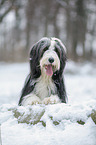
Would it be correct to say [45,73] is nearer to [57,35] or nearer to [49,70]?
[49,70]

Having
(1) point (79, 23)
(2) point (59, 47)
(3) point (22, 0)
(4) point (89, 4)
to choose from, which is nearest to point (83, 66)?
(1) point (79, 23)

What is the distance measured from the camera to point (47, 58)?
2723 mm

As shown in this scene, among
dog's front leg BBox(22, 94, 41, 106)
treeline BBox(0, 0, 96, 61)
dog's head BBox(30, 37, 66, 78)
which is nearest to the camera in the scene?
dog's front leg BBox(22, 94, 41, 106)

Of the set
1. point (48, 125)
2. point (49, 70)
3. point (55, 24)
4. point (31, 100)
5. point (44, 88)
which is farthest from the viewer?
point (55, 24)

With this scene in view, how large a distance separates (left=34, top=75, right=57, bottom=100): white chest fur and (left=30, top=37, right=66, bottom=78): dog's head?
0.34 ft

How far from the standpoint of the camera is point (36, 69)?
9.64 feet

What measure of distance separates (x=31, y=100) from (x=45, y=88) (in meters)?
0.33

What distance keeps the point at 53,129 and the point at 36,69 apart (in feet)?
3.85

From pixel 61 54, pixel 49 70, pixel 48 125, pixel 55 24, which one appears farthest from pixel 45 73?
pixel 55 24

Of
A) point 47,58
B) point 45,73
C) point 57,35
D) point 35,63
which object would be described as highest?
point 47,58

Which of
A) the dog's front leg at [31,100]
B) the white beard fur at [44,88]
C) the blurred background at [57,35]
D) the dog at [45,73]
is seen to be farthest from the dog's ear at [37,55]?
the blurred background at [57,35]

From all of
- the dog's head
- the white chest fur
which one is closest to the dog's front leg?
the white chest fur

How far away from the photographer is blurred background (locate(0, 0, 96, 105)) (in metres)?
8.57

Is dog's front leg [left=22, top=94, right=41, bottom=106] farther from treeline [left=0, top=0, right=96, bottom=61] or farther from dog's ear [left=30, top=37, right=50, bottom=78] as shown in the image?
treeline [left=0, top=0, right=96, bottom=61]
